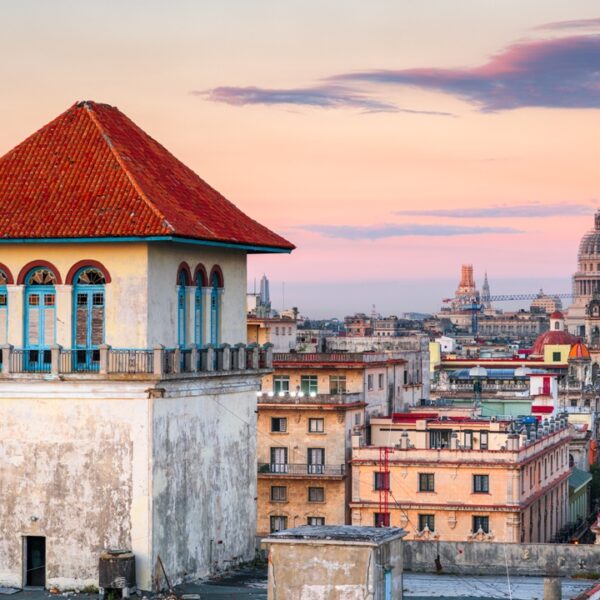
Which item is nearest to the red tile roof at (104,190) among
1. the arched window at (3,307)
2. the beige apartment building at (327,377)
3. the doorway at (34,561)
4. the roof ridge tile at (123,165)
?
the roof ridge tile at (123,165)

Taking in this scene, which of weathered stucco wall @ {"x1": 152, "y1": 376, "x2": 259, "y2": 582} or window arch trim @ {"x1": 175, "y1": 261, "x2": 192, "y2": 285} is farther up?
window arch trim @ {"x1": 175, "y1": 261, "x2": 192, "y2": 285}

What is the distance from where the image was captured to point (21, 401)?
132ft

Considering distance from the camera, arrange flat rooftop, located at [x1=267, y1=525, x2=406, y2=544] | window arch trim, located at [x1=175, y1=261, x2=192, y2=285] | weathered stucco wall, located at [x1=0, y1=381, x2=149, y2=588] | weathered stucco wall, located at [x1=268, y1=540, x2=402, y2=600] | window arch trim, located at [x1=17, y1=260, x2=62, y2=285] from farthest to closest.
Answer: window arch trim, located at [x1=175, y1=261, x2=192, y2=285] < window arch trim, located at [x1=17, y1=260, x2=62, y2=285] < weathered stucco wall, located at [x1=0, y1=381, x2=149, y2=588] < flat rooftop, located at [x1=267, y1=525, x2=406, y2=544] < weathered stucco wall, located at [x1=268, y1=540, x2=402, y2=600]

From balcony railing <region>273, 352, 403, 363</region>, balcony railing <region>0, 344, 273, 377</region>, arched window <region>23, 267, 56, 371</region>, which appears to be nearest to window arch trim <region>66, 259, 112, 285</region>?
arched window <region>23, 267, 56, 371</region>

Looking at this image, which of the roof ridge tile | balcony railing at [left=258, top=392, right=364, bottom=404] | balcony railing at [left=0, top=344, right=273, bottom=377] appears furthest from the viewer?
balcony railing at [left=258, top=392, right=364, bottom=404]

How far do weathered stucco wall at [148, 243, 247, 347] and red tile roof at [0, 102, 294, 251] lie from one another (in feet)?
1.98

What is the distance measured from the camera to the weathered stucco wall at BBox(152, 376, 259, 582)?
40.0 metres

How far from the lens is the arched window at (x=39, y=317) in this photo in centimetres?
4038

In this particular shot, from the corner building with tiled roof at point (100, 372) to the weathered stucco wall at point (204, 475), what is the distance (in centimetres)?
5

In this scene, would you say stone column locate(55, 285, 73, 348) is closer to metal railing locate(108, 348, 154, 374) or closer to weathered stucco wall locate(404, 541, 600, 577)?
metal railing locate(108, 348, 154, 374)

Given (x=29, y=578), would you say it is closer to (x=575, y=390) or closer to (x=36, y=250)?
(x=36, y=250)

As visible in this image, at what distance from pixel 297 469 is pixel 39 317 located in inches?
2592

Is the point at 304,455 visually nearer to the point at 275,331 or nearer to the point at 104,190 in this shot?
the point at 275,331

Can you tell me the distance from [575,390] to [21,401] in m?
159
